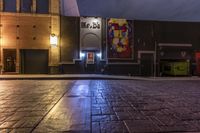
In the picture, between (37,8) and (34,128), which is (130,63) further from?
(34,128)

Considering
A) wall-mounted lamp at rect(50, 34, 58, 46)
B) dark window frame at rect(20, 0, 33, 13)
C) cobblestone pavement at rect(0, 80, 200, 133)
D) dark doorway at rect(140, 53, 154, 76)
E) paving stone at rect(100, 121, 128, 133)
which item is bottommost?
paving stone at rect(100, 121, 128, 133)

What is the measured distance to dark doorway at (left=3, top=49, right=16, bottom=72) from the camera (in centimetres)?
1745

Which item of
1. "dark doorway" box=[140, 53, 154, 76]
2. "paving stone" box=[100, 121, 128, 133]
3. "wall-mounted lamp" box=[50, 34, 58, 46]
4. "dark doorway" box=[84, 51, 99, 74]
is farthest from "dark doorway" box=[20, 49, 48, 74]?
"paving stone" box=[100, 121, 128, 133]

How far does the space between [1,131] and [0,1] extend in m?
16.6

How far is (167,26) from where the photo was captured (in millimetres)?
19281

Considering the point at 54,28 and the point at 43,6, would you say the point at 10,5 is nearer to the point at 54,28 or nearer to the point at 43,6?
the point at 43,6

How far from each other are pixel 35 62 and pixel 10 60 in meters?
1.98

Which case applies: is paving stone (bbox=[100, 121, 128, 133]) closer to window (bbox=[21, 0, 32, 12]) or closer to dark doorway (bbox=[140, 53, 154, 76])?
dark doorway (bbox=[140, 53, 154, 76])

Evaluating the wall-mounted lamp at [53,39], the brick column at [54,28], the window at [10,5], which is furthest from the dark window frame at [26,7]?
the wall-mounted lamp at [53,39]

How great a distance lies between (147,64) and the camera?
62.6ft

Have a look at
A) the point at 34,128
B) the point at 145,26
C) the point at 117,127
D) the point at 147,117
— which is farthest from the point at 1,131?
the point at 145,26

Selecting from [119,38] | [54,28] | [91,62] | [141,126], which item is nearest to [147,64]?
[119,38]

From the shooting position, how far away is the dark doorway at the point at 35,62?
18.1 m

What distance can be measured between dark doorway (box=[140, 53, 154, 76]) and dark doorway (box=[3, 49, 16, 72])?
10.9 m
